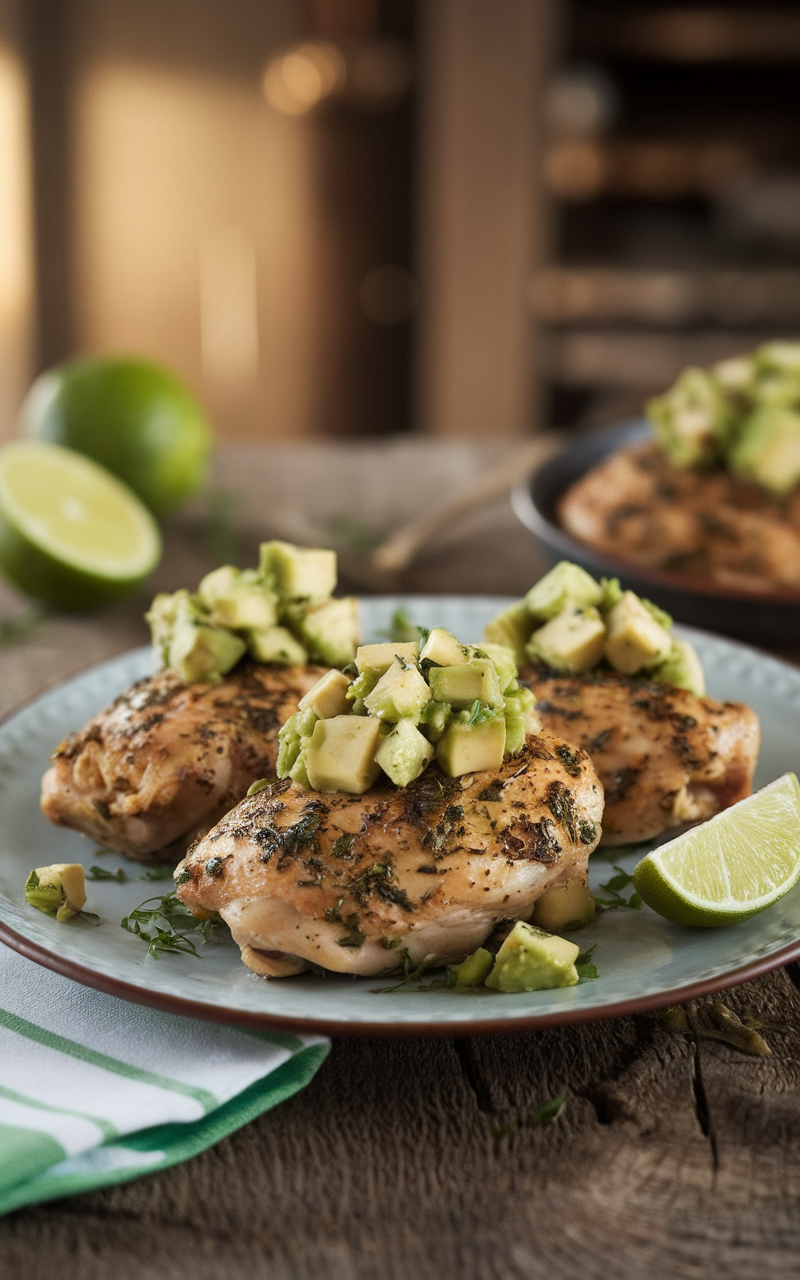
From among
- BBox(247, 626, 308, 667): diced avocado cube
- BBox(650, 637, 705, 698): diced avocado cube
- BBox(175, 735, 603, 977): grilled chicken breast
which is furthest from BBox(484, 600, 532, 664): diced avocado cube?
BBox(175, 735, 603, 977): grilled chicken breast

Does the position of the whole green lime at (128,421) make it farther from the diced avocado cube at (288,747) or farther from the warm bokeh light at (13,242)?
the warm bokeh light at (13,242)

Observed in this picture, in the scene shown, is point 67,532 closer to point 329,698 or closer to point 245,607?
point 245,607

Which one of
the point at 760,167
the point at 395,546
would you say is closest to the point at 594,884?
the point at 395,546

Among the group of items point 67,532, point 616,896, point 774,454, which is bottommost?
point 67,532

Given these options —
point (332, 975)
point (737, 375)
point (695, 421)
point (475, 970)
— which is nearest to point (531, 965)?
point (475, 970)

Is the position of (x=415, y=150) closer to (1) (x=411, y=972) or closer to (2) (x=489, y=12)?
→ (2) (x=489, y=12)
